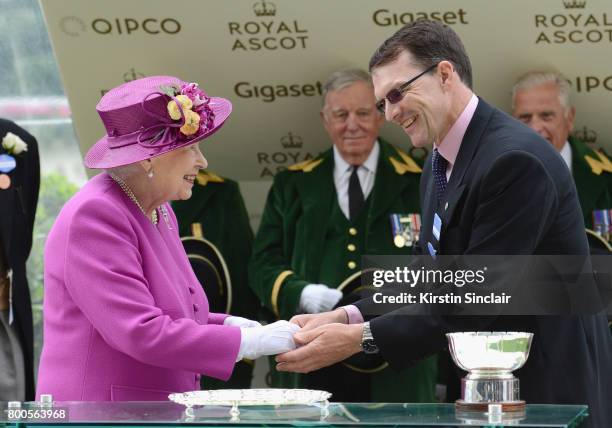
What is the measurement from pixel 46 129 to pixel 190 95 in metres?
2.91

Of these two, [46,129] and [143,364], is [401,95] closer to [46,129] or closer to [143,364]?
[143,364]

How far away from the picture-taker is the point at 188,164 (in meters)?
3.61

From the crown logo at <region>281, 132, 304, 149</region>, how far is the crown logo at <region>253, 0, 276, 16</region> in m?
0.82

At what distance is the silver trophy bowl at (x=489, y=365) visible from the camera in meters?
2.65

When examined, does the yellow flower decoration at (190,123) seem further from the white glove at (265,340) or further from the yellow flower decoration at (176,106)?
the white glove at (265,340)

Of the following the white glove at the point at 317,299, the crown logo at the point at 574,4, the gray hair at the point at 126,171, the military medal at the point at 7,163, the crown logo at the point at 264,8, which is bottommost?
the gray hair at the point at 126,171

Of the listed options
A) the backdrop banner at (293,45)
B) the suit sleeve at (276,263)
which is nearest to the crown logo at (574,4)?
the backdrop banner at (293,45)

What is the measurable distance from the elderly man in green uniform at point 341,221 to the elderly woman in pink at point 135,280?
1.95 meters

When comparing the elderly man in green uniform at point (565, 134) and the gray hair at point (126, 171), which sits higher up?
the elderly man in green uniform at point (565, 134)

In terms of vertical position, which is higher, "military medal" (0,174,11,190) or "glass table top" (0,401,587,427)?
"military medal" (0,174,11,190)

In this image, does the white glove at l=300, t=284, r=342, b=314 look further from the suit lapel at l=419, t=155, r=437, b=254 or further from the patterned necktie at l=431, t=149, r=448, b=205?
the patterned necktie at l=431, t=149, r=448, b=205

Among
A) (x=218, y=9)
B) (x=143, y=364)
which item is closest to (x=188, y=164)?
(x=143, y=364)

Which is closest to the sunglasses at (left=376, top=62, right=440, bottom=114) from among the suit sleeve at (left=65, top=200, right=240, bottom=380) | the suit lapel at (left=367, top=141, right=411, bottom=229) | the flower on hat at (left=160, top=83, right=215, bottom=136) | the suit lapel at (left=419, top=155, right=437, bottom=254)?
the suit lapel at (left=419, top=155, right=437, bottom=254)

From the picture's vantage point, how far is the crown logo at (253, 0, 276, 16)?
5609 mm
